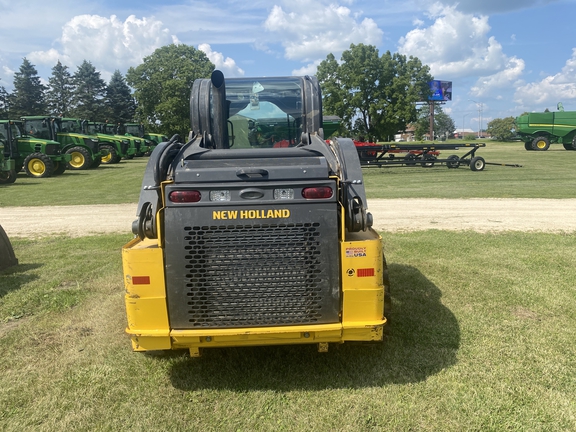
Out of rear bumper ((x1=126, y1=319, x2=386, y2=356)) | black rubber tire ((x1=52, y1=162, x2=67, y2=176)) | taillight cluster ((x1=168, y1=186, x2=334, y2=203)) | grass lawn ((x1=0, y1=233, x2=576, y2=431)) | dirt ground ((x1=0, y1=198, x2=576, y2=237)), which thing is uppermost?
taillight cluster ((x1=168, y1=186, x2=334, y2=203))

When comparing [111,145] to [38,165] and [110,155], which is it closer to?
[110,155]

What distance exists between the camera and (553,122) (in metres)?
35.7

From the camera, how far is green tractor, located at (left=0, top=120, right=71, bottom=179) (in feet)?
67.5

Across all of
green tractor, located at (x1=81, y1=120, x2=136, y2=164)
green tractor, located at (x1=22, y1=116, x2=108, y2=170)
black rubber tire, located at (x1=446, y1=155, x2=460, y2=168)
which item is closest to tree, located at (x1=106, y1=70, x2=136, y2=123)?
green tractor, located at (x1=81, y1=120, x2=136, y2=164)

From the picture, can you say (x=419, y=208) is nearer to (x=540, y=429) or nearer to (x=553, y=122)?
(x=540, y=429)

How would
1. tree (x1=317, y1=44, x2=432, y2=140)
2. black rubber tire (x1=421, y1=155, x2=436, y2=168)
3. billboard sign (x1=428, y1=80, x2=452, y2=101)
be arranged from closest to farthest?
1. black rubber tire (x1=421, y1=155, x2=436, y2=168)
2. tree (x1=317, y1=44, x2=432, y2=140)
3. billboard sign (x1=428, y1=80, x2=452, y2=101)

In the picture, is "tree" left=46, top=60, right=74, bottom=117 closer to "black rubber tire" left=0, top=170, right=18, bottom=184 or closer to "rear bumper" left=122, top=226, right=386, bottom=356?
"black rubber tire" left=0, top=170, right=18, bottom=184

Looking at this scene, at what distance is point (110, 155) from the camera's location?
30109 millimetres

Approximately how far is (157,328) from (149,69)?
208 ft

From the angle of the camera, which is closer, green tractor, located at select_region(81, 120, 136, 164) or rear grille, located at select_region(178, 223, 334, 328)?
rear grille, located at select_region(178, 223, 334, 328)

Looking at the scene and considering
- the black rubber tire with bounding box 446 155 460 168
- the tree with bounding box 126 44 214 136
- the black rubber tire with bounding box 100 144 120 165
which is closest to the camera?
the black rubber tire with bounding box 446 155 460 168

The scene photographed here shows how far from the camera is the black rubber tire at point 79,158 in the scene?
2502cm

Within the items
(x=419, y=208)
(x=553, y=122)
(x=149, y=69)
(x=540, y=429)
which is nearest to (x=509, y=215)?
(x=419, y=208)

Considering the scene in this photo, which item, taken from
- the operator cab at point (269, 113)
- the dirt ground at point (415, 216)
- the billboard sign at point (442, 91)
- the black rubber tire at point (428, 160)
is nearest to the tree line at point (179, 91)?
the billboard sign at point (442, 91)
